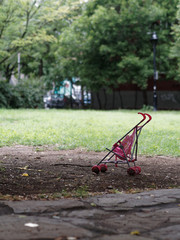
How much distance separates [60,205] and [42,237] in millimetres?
1151

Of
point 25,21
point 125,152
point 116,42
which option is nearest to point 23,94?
point 25,21

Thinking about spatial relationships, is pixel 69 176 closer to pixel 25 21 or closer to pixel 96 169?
pixel 96 169

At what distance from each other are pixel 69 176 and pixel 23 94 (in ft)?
79.5

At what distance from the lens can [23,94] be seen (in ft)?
99.3

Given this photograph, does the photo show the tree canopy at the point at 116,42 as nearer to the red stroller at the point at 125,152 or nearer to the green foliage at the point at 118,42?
the green foliage at the point at 118,42

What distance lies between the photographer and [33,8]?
2684 centimetres

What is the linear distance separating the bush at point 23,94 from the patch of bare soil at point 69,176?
20606 millimetres

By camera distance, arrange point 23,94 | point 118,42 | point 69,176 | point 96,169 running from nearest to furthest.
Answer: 1. point 69,176
2. point 96,169
3. point 23,94
4. point 118,42

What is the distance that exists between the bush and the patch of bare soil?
20.6 meters

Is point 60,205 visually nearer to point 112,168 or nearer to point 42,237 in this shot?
point 42,237

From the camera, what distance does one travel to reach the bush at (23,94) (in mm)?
29094

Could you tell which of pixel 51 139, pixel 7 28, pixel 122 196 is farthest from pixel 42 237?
pixel 7 28

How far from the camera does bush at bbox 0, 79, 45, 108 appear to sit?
1145 inches

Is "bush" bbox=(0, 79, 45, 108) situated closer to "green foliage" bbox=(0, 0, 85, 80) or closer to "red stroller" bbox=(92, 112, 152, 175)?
"green foliage" bbox=(0, 0, 85, 80)
